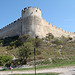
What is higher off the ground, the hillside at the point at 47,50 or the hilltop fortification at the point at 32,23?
the hilltop fortification at the point at 32,23

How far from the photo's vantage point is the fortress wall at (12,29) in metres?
35.9

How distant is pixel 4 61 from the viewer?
18000 mm

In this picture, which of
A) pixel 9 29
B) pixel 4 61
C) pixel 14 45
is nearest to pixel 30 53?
pixel 4 61

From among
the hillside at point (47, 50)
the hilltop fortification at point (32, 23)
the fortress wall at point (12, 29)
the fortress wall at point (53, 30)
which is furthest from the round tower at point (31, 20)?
the fortress wall at point (53, 30)

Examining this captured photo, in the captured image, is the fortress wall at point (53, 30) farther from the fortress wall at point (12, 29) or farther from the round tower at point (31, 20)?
the fortress wall at point (12, 29)

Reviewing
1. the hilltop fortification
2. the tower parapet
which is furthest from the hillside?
the tower parapet

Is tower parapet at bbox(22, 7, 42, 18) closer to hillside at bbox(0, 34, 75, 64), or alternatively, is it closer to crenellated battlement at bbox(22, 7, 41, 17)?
crenellated battlement at bbox(22, 7, 41, 17)

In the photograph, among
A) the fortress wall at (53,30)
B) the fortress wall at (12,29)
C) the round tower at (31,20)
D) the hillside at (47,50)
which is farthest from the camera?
the fortress wall at (53,30)

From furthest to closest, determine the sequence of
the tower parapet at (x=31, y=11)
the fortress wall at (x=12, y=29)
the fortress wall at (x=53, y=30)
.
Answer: the fortress wall at (x=53, y=30), the fortress wall at (x=12, y=29), the tower parapet at (x=31, y=11)

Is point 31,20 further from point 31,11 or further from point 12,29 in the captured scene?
point 12,29

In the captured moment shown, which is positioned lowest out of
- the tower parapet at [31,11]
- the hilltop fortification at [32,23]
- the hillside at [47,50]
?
the hillside at [47,50]

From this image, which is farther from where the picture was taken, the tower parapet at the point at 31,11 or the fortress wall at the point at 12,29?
the fortress wall at the point at 12,29

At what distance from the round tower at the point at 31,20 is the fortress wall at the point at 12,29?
522 centimetres

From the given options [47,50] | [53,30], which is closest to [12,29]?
[53,30]
